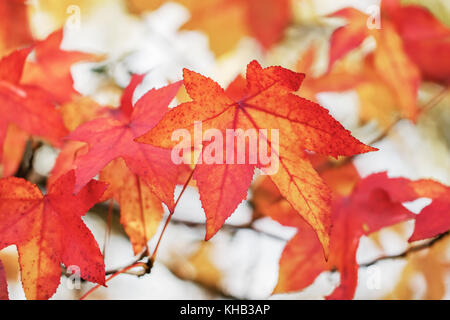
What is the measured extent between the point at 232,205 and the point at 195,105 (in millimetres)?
130

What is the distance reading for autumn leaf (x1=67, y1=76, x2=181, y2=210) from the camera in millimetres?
568

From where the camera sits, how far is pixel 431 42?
1.36m

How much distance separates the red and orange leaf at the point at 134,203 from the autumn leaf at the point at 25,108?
0.14m

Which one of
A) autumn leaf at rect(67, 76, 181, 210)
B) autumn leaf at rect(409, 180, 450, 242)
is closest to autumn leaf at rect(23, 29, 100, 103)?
autumn leaf at rect(67, 76, 181, 210)

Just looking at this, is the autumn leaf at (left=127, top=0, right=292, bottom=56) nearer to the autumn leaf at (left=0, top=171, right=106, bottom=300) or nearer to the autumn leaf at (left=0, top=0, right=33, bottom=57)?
the autumn leaf at (left=0, top=0, right=33, bottom=57)

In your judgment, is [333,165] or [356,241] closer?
[356,241]

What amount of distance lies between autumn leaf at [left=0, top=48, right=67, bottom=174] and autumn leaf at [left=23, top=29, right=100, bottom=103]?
0.09 metres

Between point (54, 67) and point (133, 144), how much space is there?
43cm

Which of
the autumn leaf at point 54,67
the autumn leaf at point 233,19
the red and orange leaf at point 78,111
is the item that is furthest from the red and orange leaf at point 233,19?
the red and orange leaf at point 78,111

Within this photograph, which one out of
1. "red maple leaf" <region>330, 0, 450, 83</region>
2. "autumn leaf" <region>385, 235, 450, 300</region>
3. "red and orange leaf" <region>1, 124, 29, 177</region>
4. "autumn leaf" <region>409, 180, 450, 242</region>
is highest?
"red maple leaf" <region>330, 0, 450, 83</region>

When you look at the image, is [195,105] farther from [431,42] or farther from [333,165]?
[431,42]

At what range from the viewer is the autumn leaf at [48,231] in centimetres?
61

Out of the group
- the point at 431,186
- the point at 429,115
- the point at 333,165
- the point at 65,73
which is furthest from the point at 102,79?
the point at 429,115

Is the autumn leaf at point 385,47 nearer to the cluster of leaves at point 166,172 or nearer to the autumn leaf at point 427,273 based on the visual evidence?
the cluster of leaves at point 166,172
